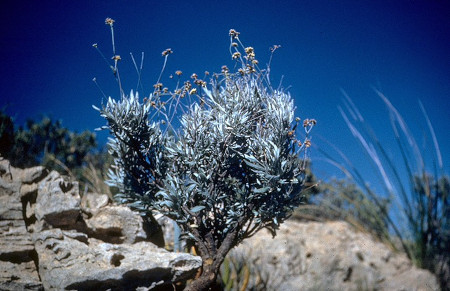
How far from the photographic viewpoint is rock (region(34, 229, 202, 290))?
Result: 4262 millimetres

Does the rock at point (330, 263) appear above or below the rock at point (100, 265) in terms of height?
above

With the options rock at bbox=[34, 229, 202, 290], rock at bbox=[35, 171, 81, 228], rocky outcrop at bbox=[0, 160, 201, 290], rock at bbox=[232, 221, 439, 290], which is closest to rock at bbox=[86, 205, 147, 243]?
rocky outcrop at bbox=[0, 160, 201, 290]

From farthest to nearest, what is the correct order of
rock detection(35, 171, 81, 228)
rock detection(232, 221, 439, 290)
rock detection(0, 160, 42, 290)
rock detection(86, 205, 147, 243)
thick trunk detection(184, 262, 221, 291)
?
rock detection(86, 205, 147, 243), rock detection(35, 171, 81, 228), thick trunk detection(184, 262, 221, 291), rock detection(0, 160, 42, 290), rock detection(232, 221, 439, 290)

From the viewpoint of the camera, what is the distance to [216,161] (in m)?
4.80

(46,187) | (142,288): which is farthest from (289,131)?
(46,187)

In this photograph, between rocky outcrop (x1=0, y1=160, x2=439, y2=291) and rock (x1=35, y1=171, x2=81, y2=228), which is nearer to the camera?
rocky outcrop (x1=0, y1=160, x2=439, y2=291)

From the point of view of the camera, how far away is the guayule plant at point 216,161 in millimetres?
4559

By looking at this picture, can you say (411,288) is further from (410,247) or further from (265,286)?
(265,286)

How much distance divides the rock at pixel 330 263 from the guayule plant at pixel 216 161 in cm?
113

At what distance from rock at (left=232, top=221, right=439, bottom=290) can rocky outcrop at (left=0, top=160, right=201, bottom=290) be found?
2.03 metres

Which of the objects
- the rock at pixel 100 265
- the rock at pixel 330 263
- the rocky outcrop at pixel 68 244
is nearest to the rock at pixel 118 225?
the rocky outcrop at pixel 68 244

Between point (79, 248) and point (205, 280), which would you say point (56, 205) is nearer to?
point (79, 248)

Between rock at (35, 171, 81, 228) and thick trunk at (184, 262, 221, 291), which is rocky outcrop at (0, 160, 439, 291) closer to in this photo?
rock at (35, 171, 81, 228)

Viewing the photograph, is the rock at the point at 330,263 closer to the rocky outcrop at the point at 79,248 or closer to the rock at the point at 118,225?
the rocky outcrop at the point at 79,248
